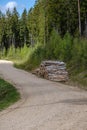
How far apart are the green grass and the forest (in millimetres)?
5254

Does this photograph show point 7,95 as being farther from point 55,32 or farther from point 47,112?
point 55,32

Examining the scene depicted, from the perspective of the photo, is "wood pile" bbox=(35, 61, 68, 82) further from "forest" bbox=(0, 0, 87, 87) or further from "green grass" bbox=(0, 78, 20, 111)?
"green grass" bbox=(0, 78, 20, 111)

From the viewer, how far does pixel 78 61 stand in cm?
3095

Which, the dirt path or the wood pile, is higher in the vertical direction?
the dirt path

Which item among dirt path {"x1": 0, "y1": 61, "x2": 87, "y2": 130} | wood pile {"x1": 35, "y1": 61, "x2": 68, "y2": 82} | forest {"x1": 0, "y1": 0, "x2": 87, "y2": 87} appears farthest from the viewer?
forest {"x1": 0, "y1": 0, "x2": 87, "y2": 87}

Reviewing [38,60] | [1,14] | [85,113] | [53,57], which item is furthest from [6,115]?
[1,14]

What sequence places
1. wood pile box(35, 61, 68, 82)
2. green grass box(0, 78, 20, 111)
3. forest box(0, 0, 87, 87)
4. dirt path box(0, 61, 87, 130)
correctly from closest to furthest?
dirt path box(0, 61, 87, 130) → green grass box(0, 78, 20, 111) → wood pile box(35, 61, 68, 82) → forest box(0, 0, 87, 87)

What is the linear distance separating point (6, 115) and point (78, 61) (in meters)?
17.0

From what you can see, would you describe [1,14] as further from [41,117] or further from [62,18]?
[41,117]

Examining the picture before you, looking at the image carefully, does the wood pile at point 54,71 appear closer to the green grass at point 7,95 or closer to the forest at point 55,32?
the forest at point 55,32

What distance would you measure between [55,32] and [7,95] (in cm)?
2151

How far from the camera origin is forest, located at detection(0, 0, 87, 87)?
3262 centimetres

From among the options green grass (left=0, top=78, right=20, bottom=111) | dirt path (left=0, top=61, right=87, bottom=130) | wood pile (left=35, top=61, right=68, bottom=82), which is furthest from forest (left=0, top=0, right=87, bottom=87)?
dirt path (left=0, top=61, right=87, bottom=130)

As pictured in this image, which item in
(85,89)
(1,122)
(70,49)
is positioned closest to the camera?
(1,122)
